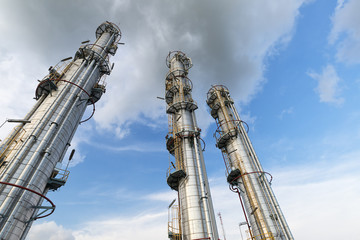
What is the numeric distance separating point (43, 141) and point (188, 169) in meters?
13.8

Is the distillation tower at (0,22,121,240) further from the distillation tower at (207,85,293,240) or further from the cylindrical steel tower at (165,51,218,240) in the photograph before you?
the distillation tower at (207,85,293,240)

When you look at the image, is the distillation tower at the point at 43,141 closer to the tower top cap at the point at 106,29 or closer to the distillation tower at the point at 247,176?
the tower top cap at the point at 106,29

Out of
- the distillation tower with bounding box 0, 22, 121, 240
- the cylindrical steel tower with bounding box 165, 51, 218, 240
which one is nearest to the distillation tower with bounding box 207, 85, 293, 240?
the cylindrical steel tower with bounding box 165, 51, 218, 240

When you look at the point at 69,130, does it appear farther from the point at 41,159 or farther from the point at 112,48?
the point at 112,48

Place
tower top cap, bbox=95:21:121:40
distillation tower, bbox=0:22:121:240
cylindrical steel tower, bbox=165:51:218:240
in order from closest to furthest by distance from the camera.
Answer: distillation tower, bbox=0:22:121:240 < cylindrical steel tower, bbox=165:51:218:240 < tower top cap, bbox=95:21:121:40

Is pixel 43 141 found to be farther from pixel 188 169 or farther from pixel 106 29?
pixel 106 29

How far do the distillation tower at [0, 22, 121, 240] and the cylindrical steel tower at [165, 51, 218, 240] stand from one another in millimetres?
10650

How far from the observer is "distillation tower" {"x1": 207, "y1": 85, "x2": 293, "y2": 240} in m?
18.8

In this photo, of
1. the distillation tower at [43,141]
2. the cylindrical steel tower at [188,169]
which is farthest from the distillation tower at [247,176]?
the distillation tower at [43,141]

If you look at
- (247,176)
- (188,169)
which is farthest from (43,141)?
(247,176)

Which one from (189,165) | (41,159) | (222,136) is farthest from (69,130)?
(222,136)

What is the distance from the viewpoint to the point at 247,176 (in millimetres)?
22281

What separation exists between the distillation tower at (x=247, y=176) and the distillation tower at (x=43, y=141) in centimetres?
1836

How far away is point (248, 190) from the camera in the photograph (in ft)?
70.4
